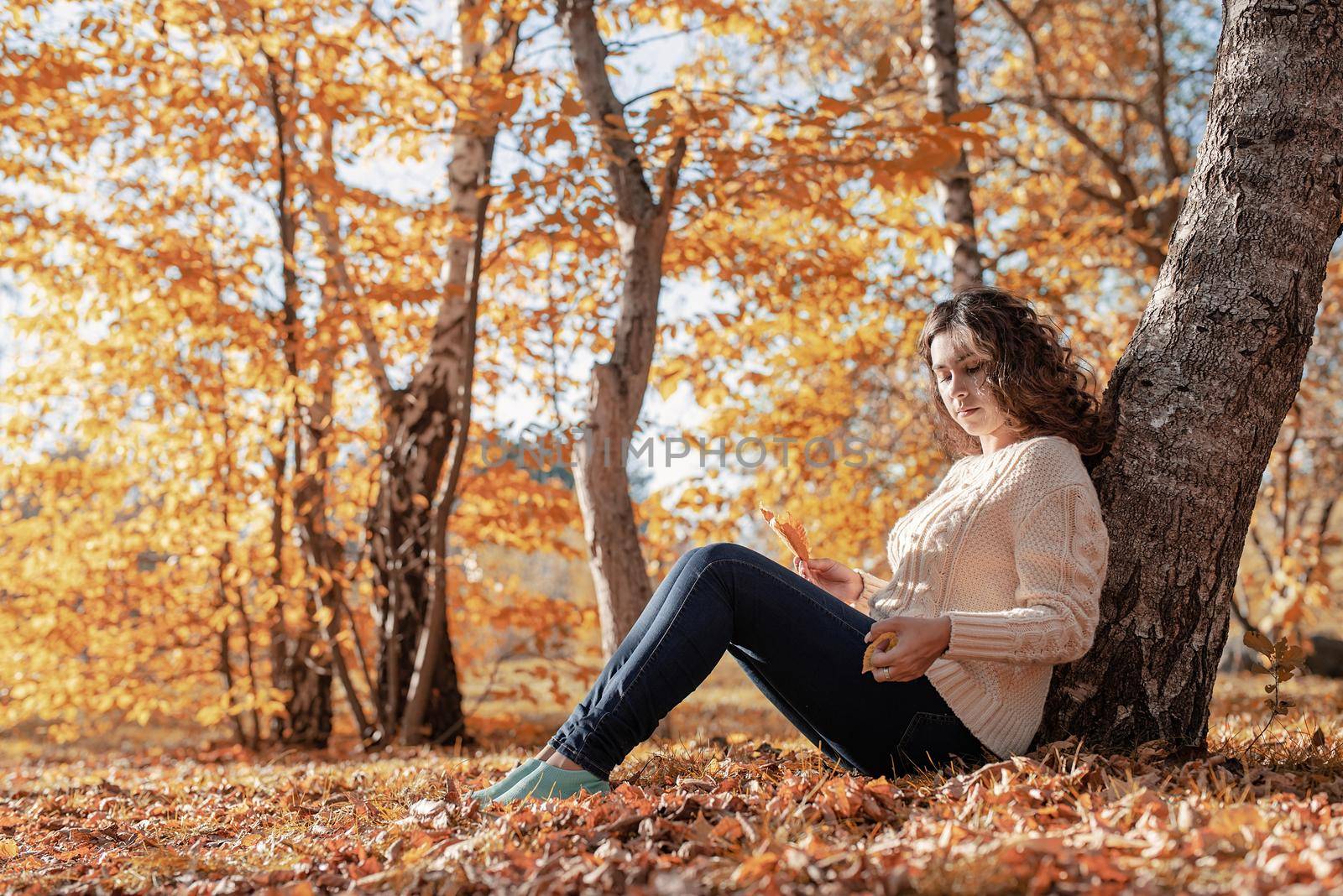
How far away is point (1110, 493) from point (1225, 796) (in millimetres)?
786

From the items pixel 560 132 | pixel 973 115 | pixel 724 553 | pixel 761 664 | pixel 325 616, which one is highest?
pixel 560 132

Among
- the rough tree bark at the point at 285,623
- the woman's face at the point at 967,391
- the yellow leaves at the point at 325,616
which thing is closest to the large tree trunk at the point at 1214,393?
the woman's face at the point at 967,391

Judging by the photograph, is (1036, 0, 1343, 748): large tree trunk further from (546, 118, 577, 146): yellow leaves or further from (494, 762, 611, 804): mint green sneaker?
(546, 118, 577, 146): yellow leaves

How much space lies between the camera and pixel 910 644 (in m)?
2.10

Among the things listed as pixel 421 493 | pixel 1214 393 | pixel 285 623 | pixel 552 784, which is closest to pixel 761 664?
pixel 552 784

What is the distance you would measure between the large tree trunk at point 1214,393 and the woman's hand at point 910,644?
50 cm

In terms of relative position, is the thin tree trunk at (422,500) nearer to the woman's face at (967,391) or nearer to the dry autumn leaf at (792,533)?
the dry autumn leaf at (792,533)

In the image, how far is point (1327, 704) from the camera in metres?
6.23

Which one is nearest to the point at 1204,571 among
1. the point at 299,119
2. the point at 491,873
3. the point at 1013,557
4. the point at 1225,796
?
the point at 1013,557

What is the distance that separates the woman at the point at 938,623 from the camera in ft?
7.00

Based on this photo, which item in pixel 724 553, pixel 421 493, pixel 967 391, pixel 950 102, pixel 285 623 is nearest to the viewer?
pixel 724 553

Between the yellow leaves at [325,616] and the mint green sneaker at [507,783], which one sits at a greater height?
the yellow leaves at [325,616]

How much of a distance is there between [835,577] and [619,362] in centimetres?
164

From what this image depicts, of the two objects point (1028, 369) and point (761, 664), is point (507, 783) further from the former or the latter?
point (1028, 369)
